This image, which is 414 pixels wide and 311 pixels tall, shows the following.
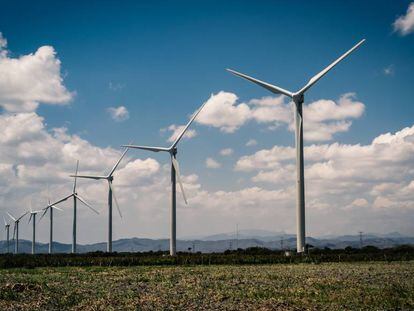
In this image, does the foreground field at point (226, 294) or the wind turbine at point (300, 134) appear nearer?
the foreground field at point (226, 294)

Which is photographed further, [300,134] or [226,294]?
[300,134]

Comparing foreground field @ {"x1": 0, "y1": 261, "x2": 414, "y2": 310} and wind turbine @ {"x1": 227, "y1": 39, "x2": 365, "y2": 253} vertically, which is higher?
wind turbine @ {"x1": 227, "y1": 39, "x2": 365, "y2": 253}

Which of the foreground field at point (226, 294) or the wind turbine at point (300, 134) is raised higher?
the wind turbine at point (300, 134)

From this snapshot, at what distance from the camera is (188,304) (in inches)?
1212

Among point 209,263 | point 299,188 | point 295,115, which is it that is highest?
point 295,115

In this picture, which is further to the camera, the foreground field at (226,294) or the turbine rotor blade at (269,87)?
the turbine rotor blade at (269,87)

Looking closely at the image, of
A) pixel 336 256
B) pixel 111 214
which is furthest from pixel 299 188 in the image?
pixel 111 214

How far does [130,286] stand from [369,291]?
1560cm

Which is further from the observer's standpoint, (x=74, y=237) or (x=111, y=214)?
(x=74, y=237)

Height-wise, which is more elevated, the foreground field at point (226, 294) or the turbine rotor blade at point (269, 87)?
Result: the turbine rotor blade at point (269, 87)

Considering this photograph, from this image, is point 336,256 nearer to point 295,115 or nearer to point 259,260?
point 259,260

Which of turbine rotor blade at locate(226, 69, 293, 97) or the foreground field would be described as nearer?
the foreground field

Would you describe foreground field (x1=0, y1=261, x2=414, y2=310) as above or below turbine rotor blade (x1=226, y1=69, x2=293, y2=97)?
below

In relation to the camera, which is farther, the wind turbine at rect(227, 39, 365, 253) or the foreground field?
the wind turbine at rect(227, 39, 365, 253)
